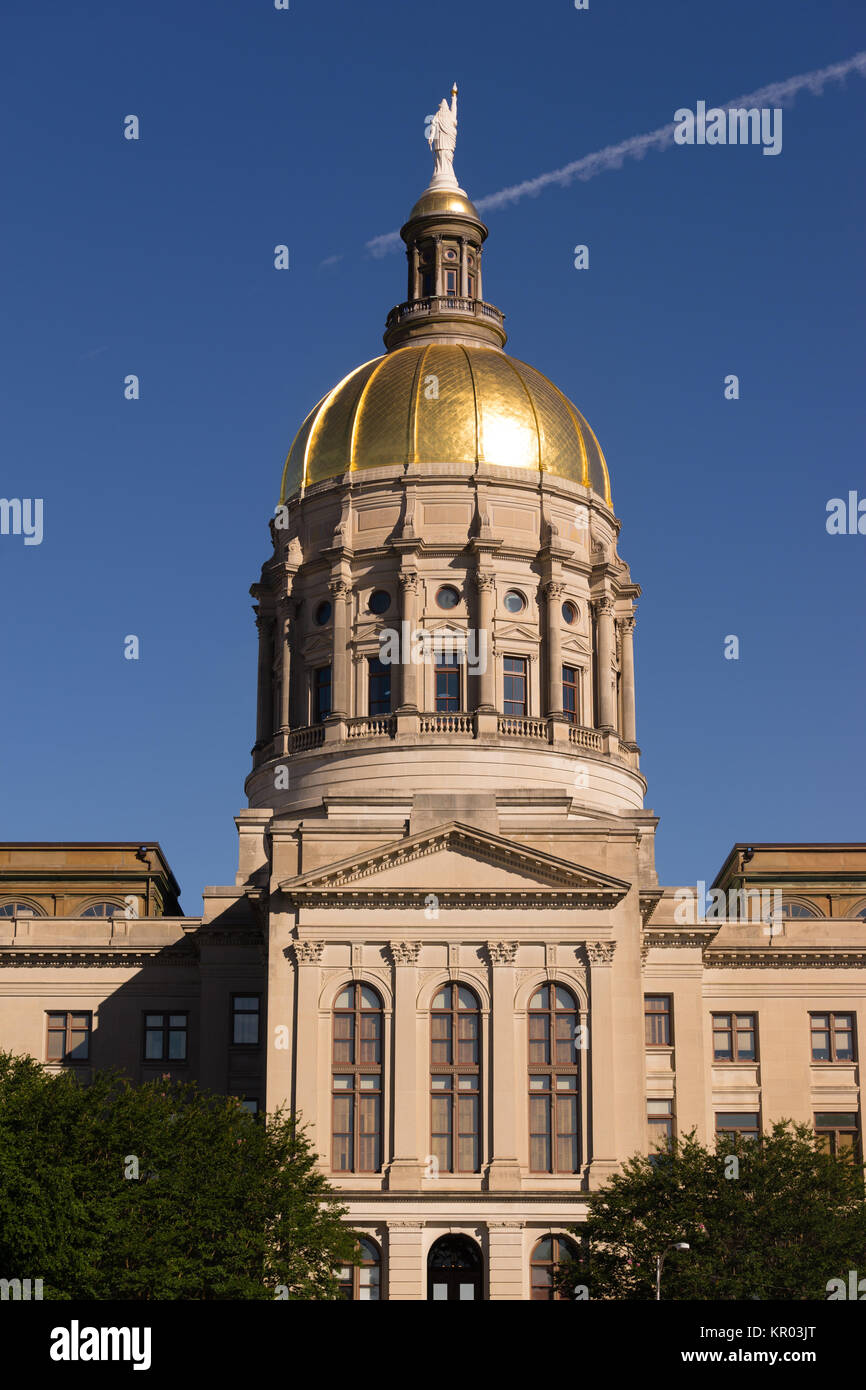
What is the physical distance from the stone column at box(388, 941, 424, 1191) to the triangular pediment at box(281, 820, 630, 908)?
1.87 m

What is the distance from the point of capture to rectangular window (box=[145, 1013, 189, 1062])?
73688mm

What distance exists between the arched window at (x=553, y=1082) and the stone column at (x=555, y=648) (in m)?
17.8

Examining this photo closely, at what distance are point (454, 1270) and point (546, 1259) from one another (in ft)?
8.64

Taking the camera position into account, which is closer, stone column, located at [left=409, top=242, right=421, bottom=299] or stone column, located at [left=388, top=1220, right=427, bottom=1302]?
stone column, located at [left=388, top=1220, right=427, bottom=1302]

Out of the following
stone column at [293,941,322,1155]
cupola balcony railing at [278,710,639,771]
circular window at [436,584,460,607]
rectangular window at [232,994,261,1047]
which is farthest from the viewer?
circular window at [436,584,460,607]

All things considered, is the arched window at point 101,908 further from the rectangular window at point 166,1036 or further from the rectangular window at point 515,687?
the rectangular window at point 515,687

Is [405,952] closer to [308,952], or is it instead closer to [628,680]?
[308,952]

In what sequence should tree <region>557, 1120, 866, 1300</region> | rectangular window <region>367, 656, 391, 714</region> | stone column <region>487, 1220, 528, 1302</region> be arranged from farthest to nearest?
1. rectangular window <region>367, 656, 391, 714</region>
2. stone column <region>487, 1220, 528, 1302</region>
3. tree <region>557, 1120, 866, 1300</region>

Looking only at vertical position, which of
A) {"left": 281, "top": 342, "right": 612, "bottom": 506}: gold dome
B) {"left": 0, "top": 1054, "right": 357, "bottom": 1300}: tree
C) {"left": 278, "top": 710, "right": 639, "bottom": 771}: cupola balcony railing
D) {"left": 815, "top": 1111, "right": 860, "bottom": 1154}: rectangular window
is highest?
{"left": 281, "top": 342, "right": 612, "bottom": 506}: gold dome

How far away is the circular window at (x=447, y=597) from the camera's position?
80750 mm

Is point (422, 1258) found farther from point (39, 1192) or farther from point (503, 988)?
point (39, 1192)

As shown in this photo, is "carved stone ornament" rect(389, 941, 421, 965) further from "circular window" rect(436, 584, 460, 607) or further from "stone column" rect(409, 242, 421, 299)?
"stone column" rect(409, 242, 421, 299)

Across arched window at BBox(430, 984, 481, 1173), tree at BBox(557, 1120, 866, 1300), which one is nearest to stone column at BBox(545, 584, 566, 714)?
arched window at BBox(430, 984, 481, 1173)

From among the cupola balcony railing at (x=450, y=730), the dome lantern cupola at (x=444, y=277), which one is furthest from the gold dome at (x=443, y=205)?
the cupola balcony railing at (x=450, y=730)
